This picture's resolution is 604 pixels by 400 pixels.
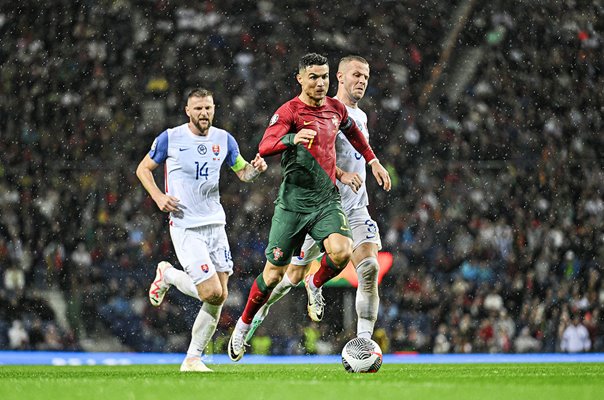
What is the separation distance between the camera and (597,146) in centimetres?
2144

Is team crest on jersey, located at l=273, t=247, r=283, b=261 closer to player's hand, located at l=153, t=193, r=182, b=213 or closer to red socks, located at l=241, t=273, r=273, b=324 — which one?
red socks, located at l=241, t=273, r=273, b=324

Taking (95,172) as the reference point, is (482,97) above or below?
above

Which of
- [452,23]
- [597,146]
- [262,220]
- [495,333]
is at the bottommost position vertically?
[495,333]

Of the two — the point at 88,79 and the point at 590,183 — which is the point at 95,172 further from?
the point at 590,183

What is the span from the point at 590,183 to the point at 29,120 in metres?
10.8

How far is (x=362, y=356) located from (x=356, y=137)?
172cm

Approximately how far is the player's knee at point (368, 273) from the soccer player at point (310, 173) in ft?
0.84

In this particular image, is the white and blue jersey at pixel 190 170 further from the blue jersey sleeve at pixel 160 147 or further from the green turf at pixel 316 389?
the green turf at pixel 316 389

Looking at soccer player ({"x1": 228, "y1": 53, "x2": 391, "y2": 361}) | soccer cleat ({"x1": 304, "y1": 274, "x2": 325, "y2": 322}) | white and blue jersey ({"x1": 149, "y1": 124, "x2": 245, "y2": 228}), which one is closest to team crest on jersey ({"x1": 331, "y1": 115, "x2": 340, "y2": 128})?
soccer player ({"x1": 228, "y1": 53, "x2": 391, "y2": 361})

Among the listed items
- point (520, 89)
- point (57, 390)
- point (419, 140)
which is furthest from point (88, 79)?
point (57, 390)

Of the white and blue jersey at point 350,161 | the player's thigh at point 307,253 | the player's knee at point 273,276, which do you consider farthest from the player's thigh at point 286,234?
the white and blue jersey at point 350,161

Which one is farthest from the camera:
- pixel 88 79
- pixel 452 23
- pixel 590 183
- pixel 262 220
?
pixel 452 23

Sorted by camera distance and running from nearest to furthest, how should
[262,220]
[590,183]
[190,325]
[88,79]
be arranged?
[190,325] < [262,220] < [590,183] < [88,79]

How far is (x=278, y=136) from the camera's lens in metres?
7.10
